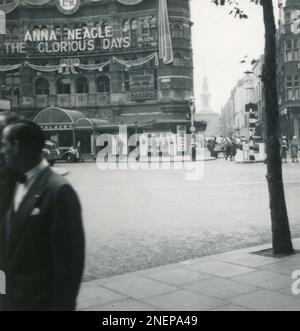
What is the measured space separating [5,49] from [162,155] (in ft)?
56.9

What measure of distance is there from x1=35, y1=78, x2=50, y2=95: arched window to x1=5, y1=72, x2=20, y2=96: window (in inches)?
66.4

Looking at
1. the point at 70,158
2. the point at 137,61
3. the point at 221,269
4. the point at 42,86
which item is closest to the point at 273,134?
the point at 221,269

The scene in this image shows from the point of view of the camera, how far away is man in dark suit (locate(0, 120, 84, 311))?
269 cm

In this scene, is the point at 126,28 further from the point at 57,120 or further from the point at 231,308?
the point at 231,308

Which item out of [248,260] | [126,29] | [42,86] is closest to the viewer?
[248,260]

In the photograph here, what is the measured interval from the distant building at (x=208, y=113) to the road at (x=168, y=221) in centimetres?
14307

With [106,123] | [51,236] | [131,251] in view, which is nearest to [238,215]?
[131,251]

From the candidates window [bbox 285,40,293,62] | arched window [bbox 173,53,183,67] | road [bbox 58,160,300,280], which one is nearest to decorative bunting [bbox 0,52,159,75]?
arched window [bbox 173,53,183,67]

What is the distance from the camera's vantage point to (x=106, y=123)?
43719 millimetres

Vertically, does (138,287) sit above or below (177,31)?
below

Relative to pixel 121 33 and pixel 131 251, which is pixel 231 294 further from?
pixel 121 33

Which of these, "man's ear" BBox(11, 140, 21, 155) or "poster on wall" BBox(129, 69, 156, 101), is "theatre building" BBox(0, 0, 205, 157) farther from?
"man's ear" BBox(11, 140, 21, 155)

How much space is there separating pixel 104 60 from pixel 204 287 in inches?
1664

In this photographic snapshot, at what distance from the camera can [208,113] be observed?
16488cm
